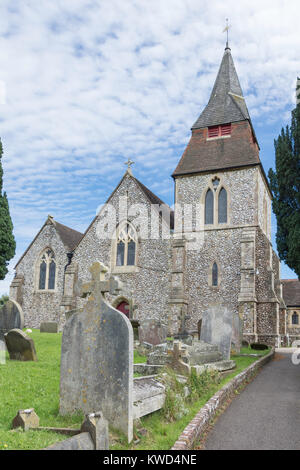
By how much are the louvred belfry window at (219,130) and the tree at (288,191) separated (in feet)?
24.7

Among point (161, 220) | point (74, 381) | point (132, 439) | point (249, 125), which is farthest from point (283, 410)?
point (249, 125)

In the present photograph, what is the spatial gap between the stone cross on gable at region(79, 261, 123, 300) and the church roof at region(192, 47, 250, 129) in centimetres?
2117

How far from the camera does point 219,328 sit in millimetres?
11977

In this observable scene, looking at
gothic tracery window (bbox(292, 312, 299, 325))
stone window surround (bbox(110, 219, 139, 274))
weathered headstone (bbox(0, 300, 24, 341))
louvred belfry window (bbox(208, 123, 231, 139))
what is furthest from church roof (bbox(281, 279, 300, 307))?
weathered headstone (bbox(0, 300, 24, 341))

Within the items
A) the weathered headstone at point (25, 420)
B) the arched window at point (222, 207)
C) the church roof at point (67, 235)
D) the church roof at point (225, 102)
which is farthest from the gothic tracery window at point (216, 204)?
the weathered headstone at point (25, 420)

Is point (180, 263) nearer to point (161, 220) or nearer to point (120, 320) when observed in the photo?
point (161, 220)

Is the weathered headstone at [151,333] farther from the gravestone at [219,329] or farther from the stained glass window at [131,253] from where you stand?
the stained glass window at [131,253]

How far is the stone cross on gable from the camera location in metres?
5.87

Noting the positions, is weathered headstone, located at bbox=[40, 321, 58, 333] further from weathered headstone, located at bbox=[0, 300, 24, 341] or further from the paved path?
the paved path

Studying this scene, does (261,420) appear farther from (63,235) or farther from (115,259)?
(63,235)

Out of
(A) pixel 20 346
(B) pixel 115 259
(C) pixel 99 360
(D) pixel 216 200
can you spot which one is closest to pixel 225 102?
(D) pixel 216 200

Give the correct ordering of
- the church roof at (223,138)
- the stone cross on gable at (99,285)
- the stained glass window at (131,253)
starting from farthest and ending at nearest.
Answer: the church roof at (223,138) → the stained glass window at (131,253) → the stone cross on gable at (99,285)

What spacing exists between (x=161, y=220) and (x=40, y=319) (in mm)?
9686

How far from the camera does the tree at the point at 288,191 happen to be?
49.6ft
